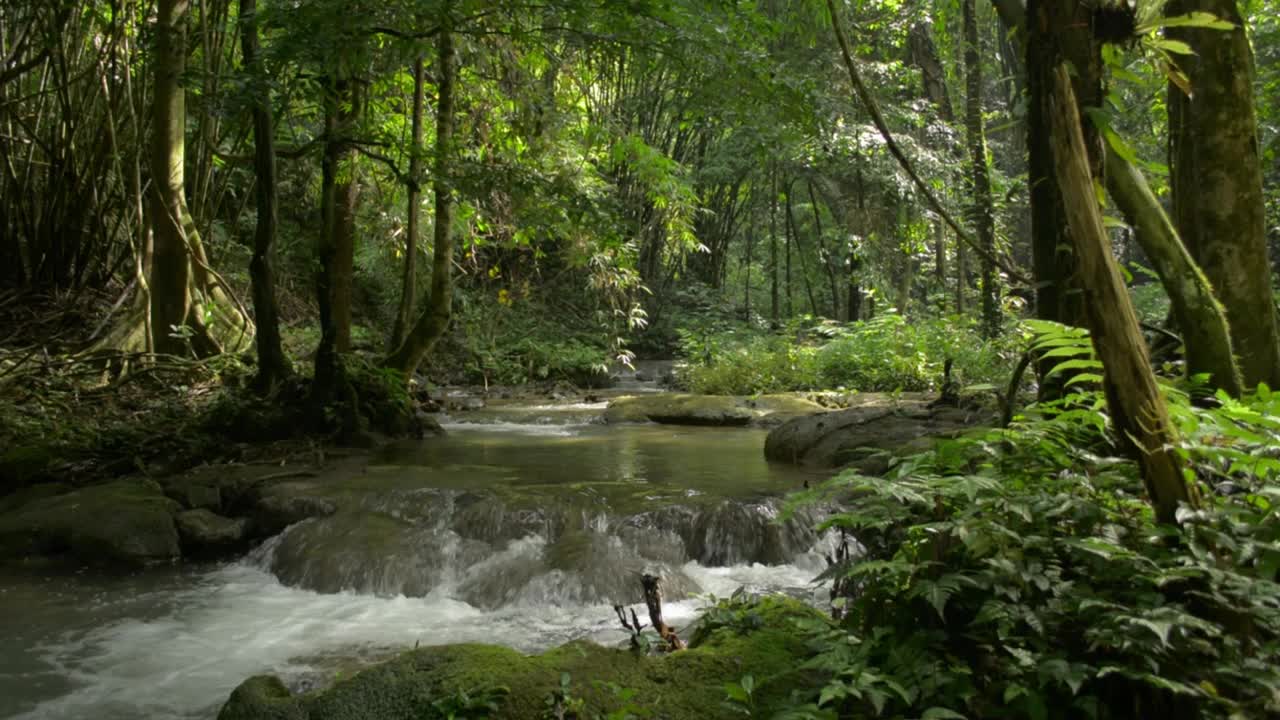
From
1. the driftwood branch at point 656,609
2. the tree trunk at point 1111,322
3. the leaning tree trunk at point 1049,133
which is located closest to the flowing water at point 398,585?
the driftwood branch at point 656,609

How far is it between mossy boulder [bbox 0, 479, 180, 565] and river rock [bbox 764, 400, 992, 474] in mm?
4852

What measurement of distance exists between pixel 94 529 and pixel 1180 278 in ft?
18.9

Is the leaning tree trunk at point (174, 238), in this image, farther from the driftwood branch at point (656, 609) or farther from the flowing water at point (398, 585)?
the driftwood branch at point (656, 609)

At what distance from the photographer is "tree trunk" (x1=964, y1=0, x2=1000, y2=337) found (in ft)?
37.1

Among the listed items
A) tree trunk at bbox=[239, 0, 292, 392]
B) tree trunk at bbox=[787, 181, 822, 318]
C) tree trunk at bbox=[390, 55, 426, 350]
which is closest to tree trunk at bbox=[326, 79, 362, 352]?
tree trunk at bbox=[390, 55, 426, 350]

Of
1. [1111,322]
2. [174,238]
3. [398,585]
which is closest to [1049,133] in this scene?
[1111,322]

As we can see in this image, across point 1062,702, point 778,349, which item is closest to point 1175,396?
point 1062,702

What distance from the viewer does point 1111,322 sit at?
1.90 meters

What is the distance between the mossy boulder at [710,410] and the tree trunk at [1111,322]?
808 centimetres

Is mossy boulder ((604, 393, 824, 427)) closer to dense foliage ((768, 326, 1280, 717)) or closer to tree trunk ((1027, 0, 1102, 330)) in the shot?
tree trunk ((1027, 0, 1102, 330))

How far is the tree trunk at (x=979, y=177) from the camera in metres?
11.3

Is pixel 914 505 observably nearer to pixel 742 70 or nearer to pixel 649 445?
pixel 742 70

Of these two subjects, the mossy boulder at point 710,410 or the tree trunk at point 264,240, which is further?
the mossy boulder at point 710,410

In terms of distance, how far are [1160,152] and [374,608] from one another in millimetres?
16699
